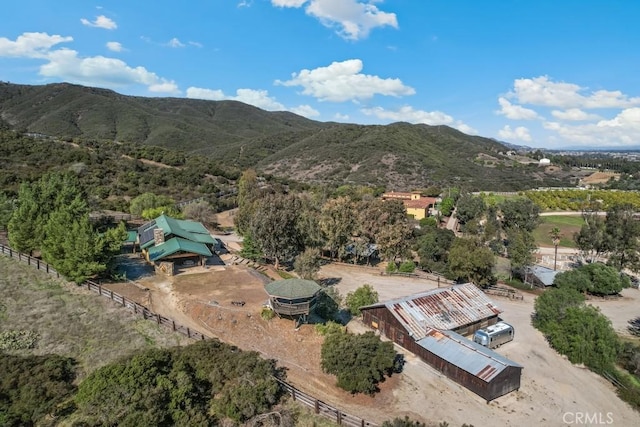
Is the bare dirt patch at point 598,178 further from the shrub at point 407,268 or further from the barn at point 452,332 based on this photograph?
the barn at point 452,332

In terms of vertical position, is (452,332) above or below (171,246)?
below

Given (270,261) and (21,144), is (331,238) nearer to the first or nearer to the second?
(270,261)

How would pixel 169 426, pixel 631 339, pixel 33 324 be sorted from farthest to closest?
pixel 631 339, pixel 33 324, pixel 169 426

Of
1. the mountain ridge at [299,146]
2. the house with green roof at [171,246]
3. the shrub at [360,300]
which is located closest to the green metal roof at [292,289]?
the shrub at [360,300]

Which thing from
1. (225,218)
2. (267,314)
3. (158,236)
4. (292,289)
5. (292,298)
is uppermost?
(158,236)

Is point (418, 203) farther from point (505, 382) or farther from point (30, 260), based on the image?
point (30, 260)

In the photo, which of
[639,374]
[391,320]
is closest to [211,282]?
[391,320]

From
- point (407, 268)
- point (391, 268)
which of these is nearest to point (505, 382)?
point (407, 268)
